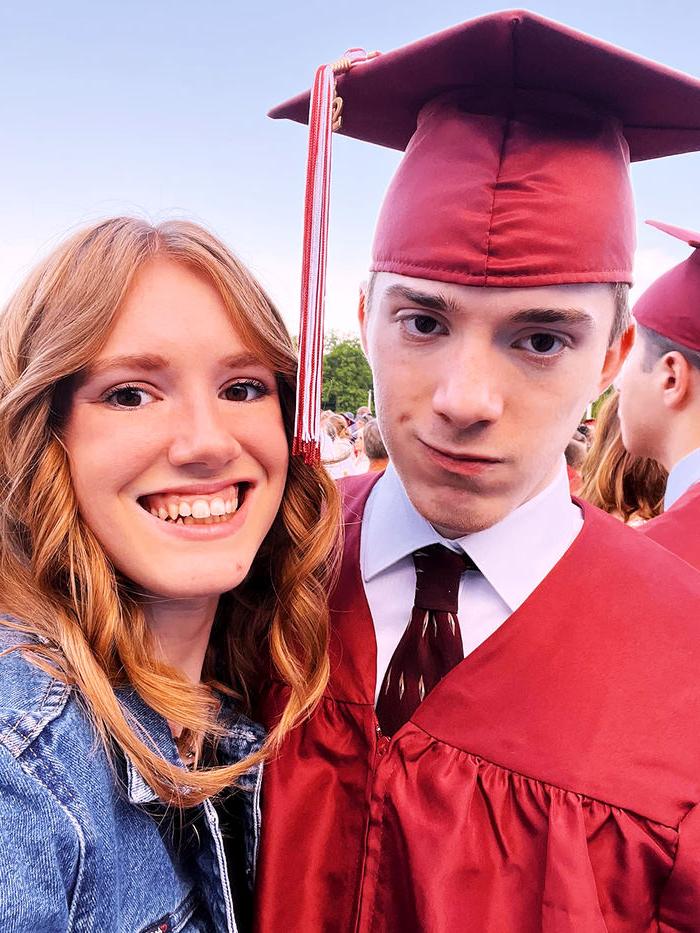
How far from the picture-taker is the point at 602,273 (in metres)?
1.28

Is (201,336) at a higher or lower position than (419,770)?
higher

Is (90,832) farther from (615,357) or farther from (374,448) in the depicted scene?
(374,448)

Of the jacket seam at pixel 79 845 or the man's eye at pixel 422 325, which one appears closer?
the jacket seam at pixel 79 845

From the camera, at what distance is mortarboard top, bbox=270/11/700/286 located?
4.03ft

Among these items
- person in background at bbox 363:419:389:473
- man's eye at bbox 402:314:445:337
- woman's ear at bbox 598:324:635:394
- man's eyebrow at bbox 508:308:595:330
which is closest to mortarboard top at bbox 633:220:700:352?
woman's ear at bbox 598:324:635:394

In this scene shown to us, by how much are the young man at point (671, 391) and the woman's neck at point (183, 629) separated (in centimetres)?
146

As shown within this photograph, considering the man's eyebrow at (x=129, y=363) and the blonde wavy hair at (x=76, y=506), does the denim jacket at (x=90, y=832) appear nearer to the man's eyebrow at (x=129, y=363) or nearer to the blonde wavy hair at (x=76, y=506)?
the blonde wavy hair at (x=76, y=506)

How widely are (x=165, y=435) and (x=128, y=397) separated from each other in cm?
10

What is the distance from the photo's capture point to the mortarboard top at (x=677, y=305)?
7.80 ft

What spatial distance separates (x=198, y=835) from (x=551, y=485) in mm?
1006

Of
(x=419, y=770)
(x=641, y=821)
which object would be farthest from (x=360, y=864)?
(x=641, y=821)

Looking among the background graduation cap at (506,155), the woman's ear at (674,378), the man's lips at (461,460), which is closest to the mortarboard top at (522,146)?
the background graduation cap at (506,155)

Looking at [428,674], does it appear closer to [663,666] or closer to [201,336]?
[663,666]

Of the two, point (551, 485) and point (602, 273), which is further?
point (551, 485)
